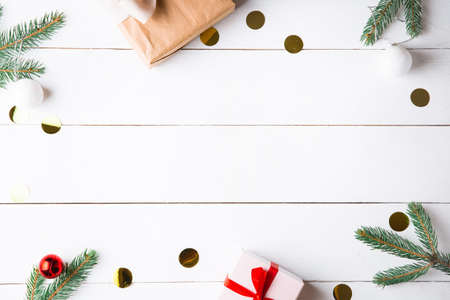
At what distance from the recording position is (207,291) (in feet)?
2.90

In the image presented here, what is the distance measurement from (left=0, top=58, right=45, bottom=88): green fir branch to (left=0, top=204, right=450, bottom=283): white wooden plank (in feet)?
0.96

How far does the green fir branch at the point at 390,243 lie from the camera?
0.87 m

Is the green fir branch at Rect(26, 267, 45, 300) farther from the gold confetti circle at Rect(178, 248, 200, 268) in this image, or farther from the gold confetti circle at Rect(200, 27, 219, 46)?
the gold confetti circle at Rect(200, 27, 219, 46)

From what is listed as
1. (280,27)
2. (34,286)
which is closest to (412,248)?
(280,27)

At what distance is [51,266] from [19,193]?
19cm

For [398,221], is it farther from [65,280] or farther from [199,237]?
[65,280]

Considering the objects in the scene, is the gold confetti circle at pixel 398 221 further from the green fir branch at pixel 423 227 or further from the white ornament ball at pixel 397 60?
the white ornament ball at pixel 397 60

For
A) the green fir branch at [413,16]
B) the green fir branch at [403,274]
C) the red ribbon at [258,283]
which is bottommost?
the red ribbon at [258,283]

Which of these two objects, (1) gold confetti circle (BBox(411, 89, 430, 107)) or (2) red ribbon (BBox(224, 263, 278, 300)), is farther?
(1) gold confetti circle (BBox(411, 89, 430, 107))

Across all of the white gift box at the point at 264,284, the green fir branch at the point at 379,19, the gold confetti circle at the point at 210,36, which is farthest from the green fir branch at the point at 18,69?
the green fir branch at the point at 379,19

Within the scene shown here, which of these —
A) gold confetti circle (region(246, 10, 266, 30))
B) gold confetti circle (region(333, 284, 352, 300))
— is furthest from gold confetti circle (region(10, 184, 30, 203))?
gold confetti circle (region(333, 284, 352, 300))

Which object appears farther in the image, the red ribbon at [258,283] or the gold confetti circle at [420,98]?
the gold confetti circle at [420,98]

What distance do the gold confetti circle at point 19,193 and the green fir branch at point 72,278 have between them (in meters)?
0.19

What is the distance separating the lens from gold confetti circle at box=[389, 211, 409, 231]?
2.96 ft
